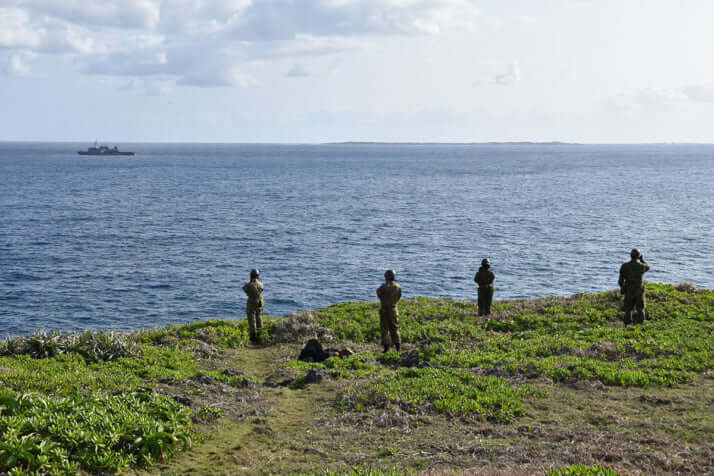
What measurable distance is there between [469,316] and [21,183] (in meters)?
142

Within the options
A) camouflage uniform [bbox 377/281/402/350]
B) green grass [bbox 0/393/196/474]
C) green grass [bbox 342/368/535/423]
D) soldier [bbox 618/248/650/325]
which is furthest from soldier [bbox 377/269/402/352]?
green grass [bbox 0/393/196/474]

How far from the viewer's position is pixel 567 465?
33.9ft

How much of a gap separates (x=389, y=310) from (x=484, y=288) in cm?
634

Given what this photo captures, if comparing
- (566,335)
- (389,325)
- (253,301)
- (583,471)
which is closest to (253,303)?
(253,301)

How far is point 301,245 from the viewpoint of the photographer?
67312mm

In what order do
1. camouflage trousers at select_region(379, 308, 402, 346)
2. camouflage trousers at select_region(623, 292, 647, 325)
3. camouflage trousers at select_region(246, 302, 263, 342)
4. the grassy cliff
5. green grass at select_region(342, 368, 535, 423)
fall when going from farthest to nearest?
1. camouflage trousers at select_region(246, 302, 263, 342)
2. camouflage trousers at select_region(623, 292, 647, 325)
3. camouflage trousers at select_region(379, 308, 402, 346)
4. green grass at select_region(342, 368, 535, 423)
5. the grassy cliff

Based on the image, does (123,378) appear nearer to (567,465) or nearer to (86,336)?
(86,336)

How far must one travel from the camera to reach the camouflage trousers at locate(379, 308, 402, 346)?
68.3 feet

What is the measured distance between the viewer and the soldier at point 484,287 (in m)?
24.7

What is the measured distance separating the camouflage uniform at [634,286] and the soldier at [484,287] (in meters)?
5.15

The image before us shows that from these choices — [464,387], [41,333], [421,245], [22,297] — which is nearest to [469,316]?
[464,387]

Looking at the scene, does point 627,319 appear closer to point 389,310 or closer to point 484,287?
point 484,287

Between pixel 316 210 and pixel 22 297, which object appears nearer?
pixel 22 297

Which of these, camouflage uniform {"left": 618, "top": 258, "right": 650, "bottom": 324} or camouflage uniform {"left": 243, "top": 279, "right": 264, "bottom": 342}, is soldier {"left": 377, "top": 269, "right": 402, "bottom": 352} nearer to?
camouflage uniform {"left": 243, "top": 279, "right": 264, "bottom": 342}
